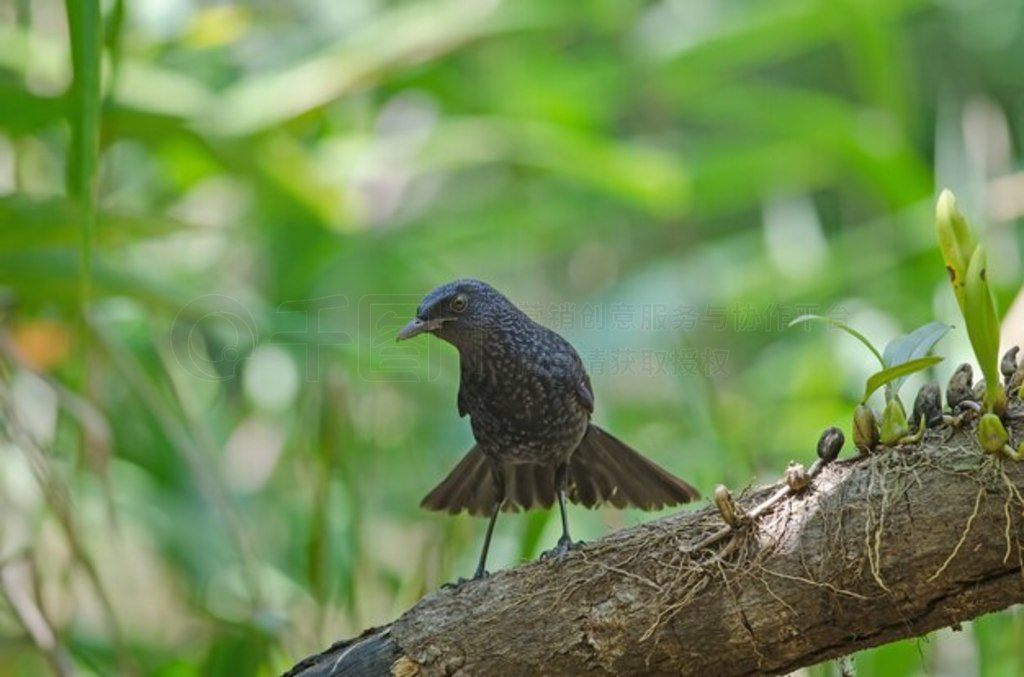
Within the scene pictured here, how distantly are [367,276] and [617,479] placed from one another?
2.27 m

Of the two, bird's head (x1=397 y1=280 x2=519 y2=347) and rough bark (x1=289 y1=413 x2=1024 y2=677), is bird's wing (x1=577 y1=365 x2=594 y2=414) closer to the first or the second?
bird's head (x1=397 y1=280 x2=519 y2=347)

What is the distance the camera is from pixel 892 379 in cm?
214

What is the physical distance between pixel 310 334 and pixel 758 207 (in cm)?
494

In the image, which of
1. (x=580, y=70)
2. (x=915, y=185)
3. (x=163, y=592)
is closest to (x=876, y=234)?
(x=915, y=185)

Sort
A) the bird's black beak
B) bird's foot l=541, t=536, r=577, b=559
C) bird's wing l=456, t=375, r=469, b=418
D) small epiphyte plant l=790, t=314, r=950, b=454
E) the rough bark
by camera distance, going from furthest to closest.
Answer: bird's wing l=456, t=375, r=469, b=418 → the bird's black beak → bird's foot l=541, t=536, r=577, b=559 → small epiphyte plant l=790, t=314, r=950, b=454 → the rough bark

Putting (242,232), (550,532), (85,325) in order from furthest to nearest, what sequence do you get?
(242,232) < (550,532) < (85,325)

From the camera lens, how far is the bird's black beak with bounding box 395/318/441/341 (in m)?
2.84

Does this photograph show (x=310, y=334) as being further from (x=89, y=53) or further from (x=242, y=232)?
(x=89, y=53)

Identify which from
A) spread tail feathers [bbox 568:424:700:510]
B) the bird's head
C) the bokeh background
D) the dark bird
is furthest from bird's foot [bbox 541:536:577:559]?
the bokeh background

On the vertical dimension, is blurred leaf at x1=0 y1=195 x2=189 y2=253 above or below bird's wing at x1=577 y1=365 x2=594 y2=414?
above

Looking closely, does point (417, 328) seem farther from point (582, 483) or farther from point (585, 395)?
point (582, 483)

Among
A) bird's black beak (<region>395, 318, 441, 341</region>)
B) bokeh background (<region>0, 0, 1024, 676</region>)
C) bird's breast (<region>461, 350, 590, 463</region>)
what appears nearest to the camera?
bird's black beak (<region>395, 318, 441, 341</region>)

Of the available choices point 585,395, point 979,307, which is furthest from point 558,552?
point 979,307

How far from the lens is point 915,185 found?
213 inches
